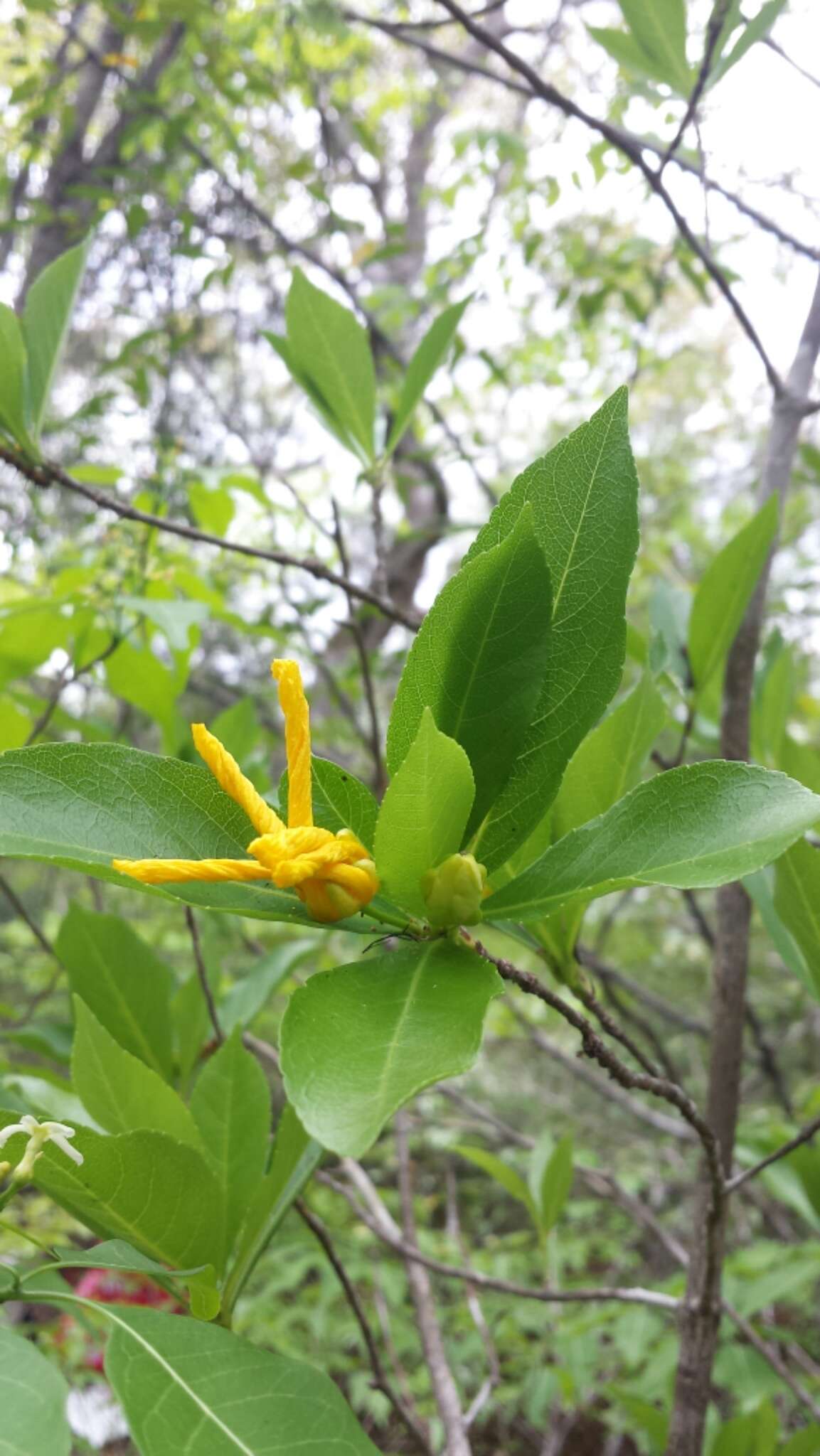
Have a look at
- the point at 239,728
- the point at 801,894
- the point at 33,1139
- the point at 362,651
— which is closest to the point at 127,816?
the point at 33,1139

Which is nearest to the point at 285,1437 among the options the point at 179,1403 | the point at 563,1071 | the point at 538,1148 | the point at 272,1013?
the point at 179,1403

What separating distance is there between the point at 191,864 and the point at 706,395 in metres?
8.68

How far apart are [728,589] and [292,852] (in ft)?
2.01

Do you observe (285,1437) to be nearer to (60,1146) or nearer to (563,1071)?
(60,1146)

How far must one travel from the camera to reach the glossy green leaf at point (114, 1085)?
701 mm

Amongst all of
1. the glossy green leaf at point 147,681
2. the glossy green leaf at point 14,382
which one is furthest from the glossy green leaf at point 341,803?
the glossy green leaf at point 147,681

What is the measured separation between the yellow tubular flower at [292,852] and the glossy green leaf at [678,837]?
0.09 metres

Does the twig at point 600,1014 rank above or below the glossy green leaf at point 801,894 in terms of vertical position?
below

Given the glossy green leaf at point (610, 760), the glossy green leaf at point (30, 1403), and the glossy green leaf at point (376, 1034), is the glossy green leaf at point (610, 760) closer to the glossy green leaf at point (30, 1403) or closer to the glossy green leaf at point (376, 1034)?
the glossy green leaf at point (376, 1034)

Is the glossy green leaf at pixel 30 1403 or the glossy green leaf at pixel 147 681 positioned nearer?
the glossy green leaf at pixel 30 1403

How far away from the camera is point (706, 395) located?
826 centimetres

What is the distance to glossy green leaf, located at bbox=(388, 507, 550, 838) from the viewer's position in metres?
0.52

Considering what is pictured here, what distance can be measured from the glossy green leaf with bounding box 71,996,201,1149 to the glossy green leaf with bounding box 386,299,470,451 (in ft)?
2.12

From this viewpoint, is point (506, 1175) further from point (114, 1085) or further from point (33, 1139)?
point (33, 1139)
